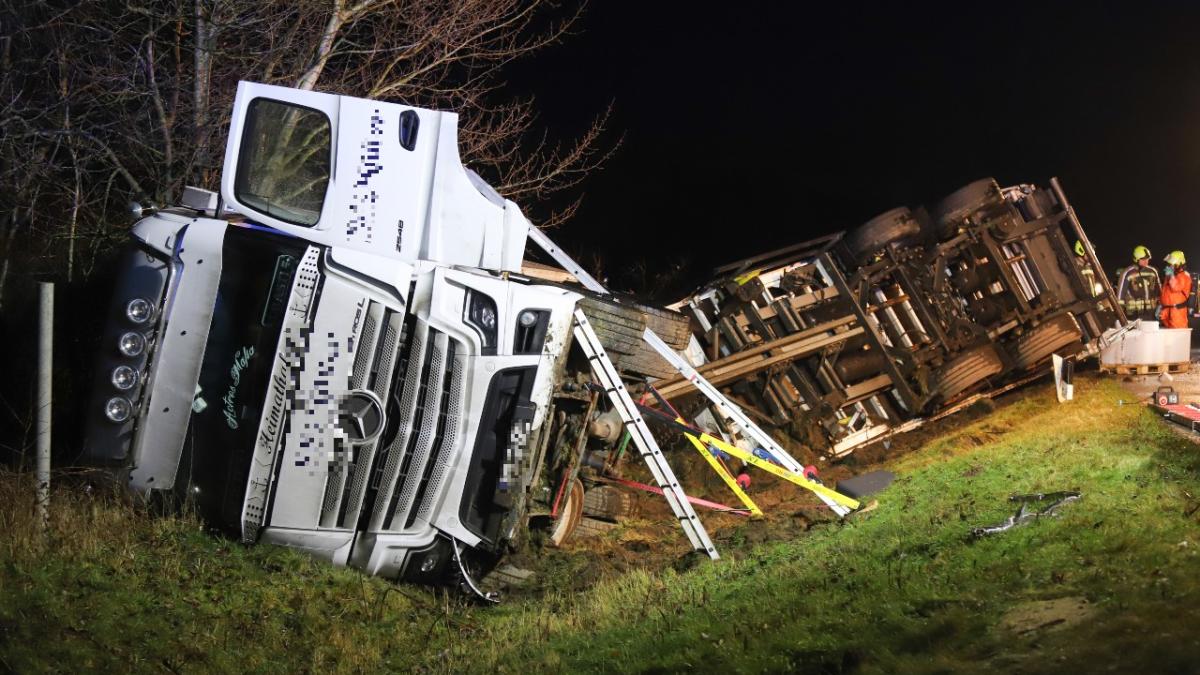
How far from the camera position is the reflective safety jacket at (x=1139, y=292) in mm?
14125

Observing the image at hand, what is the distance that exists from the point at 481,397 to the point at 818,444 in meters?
4.79

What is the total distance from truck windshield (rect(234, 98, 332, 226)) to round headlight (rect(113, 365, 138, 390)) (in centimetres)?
115

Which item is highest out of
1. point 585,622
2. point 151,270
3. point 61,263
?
point 61,263

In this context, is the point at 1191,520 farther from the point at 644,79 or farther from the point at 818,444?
the point at 644,79

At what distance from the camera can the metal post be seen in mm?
6195

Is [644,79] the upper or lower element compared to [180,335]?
upper

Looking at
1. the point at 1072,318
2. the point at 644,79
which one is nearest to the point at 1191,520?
the point at 1072,318

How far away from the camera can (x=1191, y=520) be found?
6.07 meters

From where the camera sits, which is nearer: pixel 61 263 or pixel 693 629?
pixel 693 629

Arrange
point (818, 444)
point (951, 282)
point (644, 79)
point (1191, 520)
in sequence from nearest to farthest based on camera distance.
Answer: point (1191, 520), point (818, 444), point (951, 282), point (644, 79)

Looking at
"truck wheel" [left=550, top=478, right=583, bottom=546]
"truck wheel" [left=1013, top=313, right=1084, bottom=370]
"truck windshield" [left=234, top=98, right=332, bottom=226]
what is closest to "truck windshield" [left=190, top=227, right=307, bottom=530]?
"truck windshield" [left=234, top=98, right=332, bottom=226]

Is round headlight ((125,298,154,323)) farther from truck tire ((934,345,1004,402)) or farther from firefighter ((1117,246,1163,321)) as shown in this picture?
firefighter ((1117,246,1163,321))

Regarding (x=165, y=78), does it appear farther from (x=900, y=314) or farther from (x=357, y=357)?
(x=900, y=314)

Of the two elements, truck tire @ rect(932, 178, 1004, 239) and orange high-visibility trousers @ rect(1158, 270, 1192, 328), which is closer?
truck tire @ rect(932, 178, 1004, 239)
